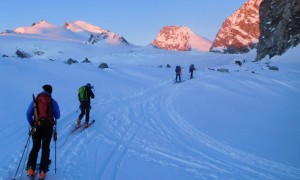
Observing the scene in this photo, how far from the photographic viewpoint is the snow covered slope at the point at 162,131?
8102 mm

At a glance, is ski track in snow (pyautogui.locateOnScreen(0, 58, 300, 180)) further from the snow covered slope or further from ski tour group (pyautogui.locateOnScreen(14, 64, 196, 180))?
ski tour group (pyautogui.locateOnScreen(14, 64, 196, 180))

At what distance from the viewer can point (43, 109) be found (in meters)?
6.88

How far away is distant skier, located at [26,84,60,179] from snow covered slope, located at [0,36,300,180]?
37 centimetres

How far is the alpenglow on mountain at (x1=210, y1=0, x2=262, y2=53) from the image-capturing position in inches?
6289

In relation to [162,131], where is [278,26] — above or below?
above

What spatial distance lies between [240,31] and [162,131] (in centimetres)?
16504

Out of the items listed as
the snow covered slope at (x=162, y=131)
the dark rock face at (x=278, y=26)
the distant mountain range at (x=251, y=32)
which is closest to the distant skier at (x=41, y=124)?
the snow covered slope at (x=162, y=131)

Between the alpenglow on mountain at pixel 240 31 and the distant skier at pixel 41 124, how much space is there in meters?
151

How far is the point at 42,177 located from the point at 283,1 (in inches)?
2616

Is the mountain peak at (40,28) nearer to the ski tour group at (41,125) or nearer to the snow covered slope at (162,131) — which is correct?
the snow covered slope at (162,131)

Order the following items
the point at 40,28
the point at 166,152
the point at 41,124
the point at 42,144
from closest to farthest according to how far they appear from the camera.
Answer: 1. the point at 41,124
2. the point at 42,144
3. the point at 166,152
4. the point at 40,28

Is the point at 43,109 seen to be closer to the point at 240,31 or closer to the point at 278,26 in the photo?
the point at 278,26

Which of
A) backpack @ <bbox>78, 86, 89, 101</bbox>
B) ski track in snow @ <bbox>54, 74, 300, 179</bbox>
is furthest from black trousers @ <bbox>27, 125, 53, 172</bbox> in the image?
backpack @ <bbox>78, 86, 89, 101</bbox>

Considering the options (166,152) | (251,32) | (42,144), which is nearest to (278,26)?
(166,152)
